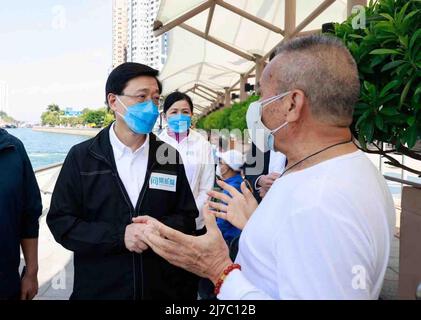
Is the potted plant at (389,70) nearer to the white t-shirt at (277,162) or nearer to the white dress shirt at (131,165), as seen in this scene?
the white t-shirt at (277,162)

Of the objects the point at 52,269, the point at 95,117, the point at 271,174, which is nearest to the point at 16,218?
the point at 271,174

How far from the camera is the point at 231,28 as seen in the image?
12.3 metres

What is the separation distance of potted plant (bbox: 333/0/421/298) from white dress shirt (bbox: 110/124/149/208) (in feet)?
3.66

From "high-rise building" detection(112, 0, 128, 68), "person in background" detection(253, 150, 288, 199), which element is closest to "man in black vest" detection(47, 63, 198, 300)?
"person in background" detection(253, 150, 288, 199)

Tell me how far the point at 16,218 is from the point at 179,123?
2.24 metres

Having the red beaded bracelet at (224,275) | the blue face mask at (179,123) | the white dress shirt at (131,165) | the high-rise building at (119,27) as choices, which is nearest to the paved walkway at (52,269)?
the blue face mask at (179,123)

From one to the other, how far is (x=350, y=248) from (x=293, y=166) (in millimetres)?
395

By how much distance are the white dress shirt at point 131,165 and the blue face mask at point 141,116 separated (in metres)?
0.09

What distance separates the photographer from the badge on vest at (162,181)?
1951mm

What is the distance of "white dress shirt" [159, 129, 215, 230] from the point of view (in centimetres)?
349

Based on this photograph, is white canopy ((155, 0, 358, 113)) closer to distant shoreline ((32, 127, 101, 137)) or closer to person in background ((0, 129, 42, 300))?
person in background ((0, 129, 42, 300))

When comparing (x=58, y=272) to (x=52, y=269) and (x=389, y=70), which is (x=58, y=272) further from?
(x=389, y=70)

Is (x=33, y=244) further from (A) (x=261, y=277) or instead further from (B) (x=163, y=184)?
(A) (x=261, y=277)
